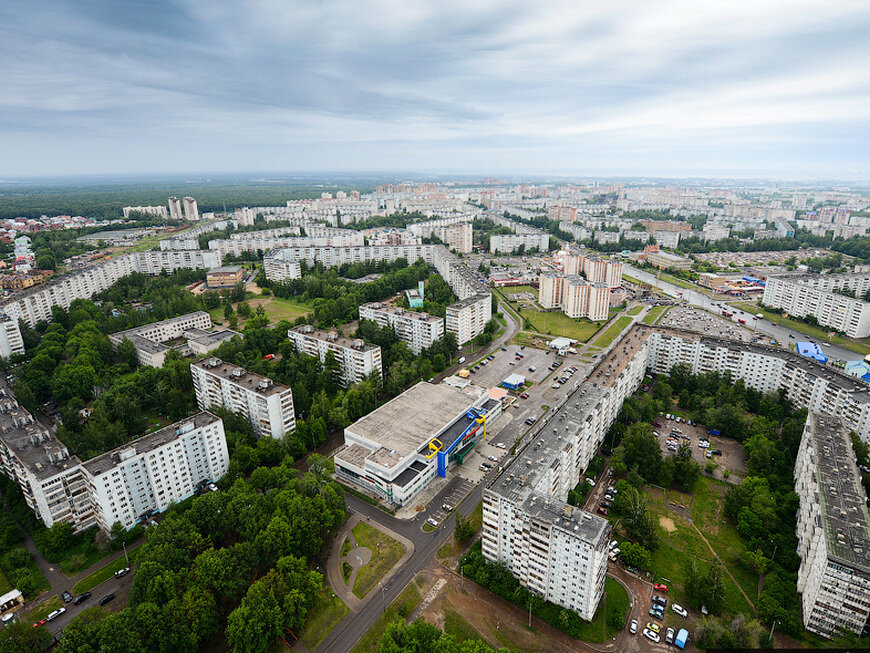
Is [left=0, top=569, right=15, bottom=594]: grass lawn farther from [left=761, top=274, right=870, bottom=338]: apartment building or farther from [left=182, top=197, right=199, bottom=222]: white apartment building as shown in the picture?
[left=182, top=197, right=199, bottom=222]: white apartment building

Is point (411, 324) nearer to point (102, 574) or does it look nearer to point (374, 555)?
point (374, 555)

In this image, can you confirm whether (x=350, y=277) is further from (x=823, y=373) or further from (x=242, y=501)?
(x=823, y=373)

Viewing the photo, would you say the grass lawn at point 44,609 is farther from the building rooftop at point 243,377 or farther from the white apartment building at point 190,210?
the white apartment building at point 190,210

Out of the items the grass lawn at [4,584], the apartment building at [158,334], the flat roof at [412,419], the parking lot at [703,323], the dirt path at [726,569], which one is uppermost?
the apartment building at [158,334]

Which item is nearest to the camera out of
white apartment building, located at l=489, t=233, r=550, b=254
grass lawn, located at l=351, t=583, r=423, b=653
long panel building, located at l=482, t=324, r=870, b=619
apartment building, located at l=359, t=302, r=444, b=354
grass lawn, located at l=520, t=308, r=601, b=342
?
grass lawn, located at l=351, t=583, r=423, b=653

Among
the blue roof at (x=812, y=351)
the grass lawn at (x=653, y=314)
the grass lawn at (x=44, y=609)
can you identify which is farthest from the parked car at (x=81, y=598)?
the grass lawn at (x=653, y=314)

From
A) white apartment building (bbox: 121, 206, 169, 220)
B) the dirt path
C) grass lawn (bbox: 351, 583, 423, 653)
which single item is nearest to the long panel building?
grass lawn (bbox: 351, 583, 423, 653)
